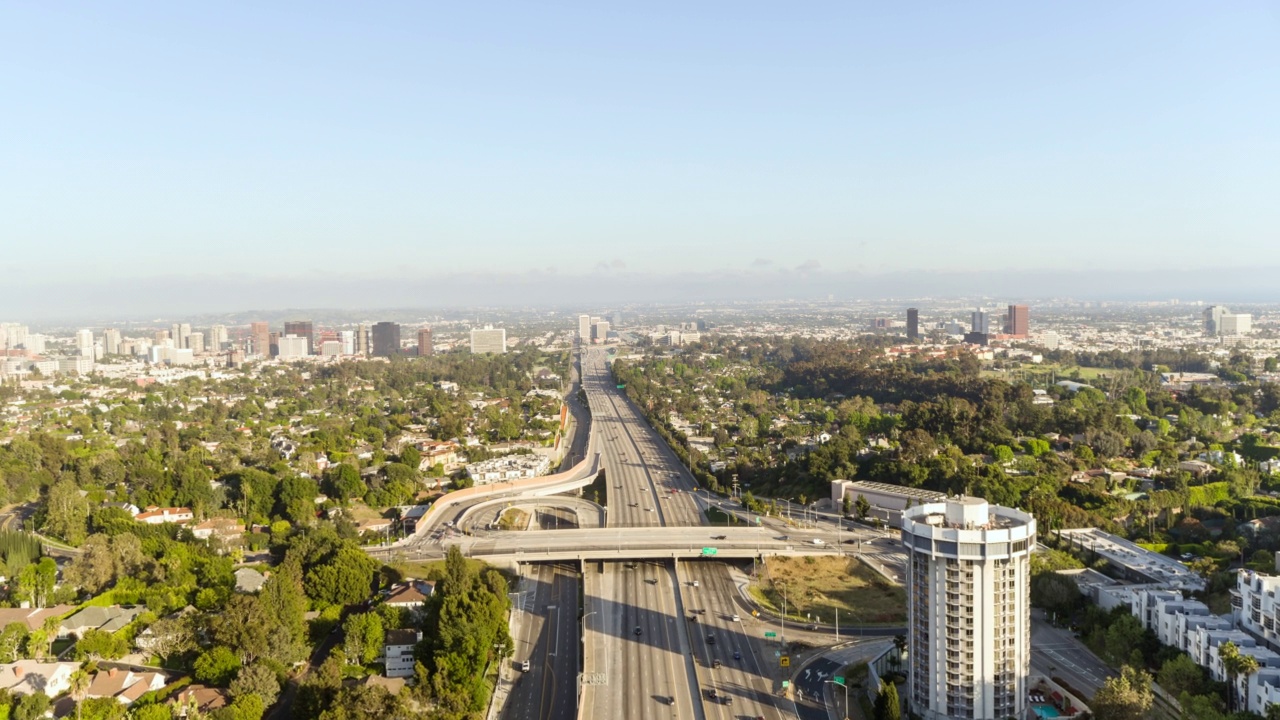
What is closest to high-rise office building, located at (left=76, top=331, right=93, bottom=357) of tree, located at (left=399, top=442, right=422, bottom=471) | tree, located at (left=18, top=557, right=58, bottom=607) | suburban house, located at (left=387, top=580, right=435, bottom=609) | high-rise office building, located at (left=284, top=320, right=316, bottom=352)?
high-rise office building, located at (left=284, top=320, right=316, bottom=352)

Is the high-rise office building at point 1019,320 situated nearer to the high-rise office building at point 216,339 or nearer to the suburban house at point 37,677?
the high-rise office building at point 216,339

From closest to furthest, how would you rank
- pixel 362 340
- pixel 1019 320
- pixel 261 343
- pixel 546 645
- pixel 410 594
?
pixel 546 645 → pixel 410 594 → pixel 1019 320 → pixel 261 343 → pixel 362 340

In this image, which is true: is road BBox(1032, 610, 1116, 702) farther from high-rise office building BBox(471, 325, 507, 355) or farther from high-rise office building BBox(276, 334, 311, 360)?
high-rise office building BBox(276, 334, 311, 360)

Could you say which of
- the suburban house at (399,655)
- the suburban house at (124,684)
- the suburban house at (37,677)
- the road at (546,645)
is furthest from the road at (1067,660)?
the suburban house at (37,677)

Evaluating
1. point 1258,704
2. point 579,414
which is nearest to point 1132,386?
point 579,414

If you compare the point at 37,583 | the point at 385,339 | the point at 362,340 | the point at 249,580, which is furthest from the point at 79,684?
the point at 362,340

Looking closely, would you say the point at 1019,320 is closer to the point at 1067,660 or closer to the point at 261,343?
the point at 261,343
